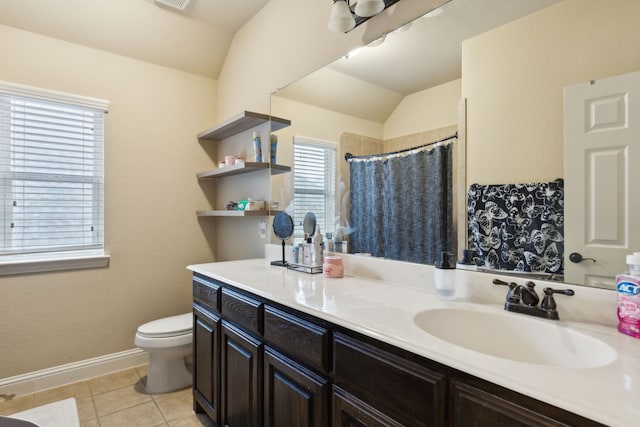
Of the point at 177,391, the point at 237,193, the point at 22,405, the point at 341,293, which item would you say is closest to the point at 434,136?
the point at 341,293

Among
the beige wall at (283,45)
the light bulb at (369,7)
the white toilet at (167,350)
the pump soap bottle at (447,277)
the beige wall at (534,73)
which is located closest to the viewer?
the beige wall at (534,73)

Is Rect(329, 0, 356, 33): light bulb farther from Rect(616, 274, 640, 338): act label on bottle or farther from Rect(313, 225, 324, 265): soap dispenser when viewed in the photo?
Rect(616, 274, 640, 338): act label on bottle

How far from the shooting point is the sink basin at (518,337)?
0.87m

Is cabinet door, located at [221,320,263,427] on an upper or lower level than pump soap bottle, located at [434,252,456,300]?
lower

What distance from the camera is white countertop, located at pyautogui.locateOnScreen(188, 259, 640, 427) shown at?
0.59 metres

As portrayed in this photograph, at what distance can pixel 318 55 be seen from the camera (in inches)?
80.9

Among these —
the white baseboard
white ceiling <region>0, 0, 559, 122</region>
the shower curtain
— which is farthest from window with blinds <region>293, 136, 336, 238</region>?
the white baseboard

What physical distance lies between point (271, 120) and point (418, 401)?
6.78 feet

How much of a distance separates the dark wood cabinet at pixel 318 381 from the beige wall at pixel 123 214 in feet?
3.73

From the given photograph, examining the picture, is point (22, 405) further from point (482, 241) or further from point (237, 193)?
point (482, 241)

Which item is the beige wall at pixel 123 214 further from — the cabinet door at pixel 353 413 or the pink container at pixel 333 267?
the cabinet door at pixel 353 413

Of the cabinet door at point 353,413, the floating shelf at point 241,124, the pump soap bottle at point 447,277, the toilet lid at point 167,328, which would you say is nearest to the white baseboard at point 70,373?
the toilet lid at point 167,328

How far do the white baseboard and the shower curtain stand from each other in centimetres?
222

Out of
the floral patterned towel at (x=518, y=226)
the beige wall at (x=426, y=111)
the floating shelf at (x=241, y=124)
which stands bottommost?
the floral patterned towel at (x=518, y=226)
